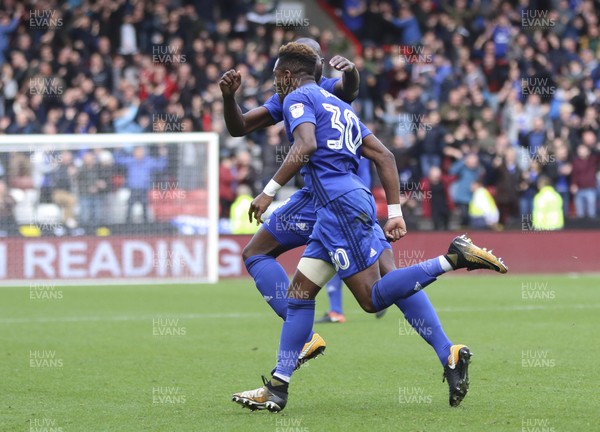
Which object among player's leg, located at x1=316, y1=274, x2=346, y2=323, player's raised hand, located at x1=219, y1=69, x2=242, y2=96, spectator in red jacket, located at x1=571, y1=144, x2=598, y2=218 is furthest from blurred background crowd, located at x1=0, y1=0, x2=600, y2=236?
player's raised hand, located at x1=219, y1=69, x2=242, y2=96

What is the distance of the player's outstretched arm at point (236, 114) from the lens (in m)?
6.96

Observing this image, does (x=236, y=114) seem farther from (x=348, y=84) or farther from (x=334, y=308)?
(x=334, y=308)

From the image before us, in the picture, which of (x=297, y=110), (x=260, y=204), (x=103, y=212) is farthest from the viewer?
(x=103, y=212)

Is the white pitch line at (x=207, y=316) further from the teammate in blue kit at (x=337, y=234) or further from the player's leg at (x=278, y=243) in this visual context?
the teammate in blue kit at (x=337, y=234)

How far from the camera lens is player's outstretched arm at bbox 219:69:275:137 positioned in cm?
696

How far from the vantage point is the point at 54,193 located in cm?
1786

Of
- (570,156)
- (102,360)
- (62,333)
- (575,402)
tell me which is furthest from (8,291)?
Result: (575,402)

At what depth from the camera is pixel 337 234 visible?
6.60 m

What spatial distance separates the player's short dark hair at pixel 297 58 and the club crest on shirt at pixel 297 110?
1.31 ft

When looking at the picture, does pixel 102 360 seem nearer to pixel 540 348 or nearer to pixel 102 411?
pixel 102 411

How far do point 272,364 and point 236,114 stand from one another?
7.61 ft

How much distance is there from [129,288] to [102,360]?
8.25 m

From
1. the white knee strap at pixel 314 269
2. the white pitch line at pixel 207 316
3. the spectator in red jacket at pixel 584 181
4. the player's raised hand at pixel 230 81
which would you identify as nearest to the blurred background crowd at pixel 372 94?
the spectator in red jacket at pixel 584 181

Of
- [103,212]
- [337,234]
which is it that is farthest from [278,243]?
[103,212]
